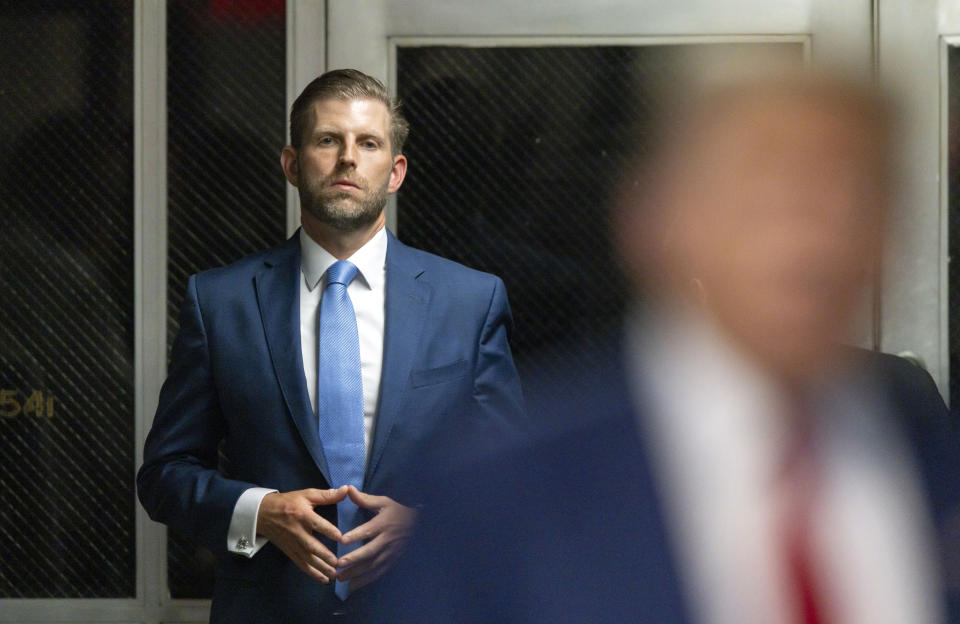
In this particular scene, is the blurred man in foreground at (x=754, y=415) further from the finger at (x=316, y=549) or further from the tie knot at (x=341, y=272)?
the tie knot at (x=341, y=272)

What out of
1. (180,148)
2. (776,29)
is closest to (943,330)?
→ (776,29)

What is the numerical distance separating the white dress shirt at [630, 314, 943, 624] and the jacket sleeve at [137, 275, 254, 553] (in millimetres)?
1381

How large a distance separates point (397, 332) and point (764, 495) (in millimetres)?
1386

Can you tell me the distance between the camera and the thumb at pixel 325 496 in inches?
64.9

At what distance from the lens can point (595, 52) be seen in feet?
8.61

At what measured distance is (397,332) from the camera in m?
1.81

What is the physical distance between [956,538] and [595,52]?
2.30 meters

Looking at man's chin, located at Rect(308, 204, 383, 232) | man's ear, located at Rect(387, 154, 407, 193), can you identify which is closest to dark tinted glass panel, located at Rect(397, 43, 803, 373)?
man's ear, located at Rect(387, 154, 407, 193)

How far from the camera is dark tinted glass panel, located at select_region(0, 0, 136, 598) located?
8.76 ft

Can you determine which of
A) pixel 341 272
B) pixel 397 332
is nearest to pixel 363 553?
pixel 397 332

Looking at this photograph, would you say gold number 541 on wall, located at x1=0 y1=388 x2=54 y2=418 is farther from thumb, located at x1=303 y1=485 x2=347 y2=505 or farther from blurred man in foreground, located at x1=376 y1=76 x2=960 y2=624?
blurred man in foreground, located at x1=376 y1=76 x2=960 y2=624

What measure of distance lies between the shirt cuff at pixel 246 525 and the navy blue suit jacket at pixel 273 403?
0.6 inches

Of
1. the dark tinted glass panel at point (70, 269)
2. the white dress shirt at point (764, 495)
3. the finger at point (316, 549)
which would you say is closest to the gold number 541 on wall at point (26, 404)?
the dark tinted glass panel at point (70, 269)

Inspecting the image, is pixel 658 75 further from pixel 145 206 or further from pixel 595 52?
pixel 145 206
